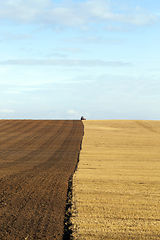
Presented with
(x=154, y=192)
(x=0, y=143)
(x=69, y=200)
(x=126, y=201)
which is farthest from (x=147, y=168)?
(x=0, y=143)

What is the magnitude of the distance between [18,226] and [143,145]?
19.1 meters

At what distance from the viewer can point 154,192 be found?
35.2 feet

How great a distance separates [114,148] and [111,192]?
41.1ft

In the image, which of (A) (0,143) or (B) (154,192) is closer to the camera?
(B) (154,192)

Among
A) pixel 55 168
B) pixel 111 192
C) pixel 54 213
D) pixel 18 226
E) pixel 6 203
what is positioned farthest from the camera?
pixel 55 168

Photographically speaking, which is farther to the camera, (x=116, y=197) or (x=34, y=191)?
(x=34, y=191)

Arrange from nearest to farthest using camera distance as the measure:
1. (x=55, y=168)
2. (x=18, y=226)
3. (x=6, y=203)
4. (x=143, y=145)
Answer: (x=18, y=226) < (x=6, y=203) < (x=55, y=168) < (x=143, y=145)

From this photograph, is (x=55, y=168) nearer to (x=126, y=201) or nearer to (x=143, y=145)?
(x=126, y=201)

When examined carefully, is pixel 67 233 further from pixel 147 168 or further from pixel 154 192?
pixel 147 168

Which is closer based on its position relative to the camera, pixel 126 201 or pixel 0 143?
pixel 126 201

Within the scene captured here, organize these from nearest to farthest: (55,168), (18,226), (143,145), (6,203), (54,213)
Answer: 1. (18,226)
2. (54,213)
3. (6,203)
4. (55,168)
5. (143,145)

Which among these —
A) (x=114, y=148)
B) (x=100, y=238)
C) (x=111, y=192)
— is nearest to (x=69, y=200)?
(x=111, y=192)

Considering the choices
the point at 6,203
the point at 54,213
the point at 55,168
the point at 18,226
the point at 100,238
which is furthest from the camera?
the point at 55,168

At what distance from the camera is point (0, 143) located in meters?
25.6
